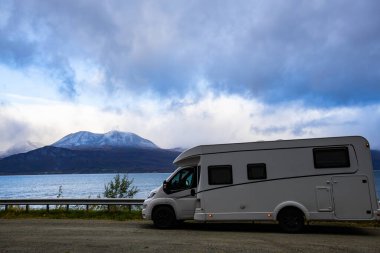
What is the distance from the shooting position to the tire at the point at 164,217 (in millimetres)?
13219

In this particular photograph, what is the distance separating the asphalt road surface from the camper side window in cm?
168

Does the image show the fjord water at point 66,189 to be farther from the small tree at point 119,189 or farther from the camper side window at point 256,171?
the camper side window at point 256,171

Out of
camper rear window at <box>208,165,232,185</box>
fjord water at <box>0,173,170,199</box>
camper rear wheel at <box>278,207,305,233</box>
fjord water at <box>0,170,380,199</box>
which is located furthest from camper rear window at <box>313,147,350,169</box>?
fjord water at <box>0,173,170,199</box>

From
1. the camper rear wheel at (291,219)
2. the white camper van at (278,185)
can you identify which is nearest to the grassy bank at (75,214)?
the white camper van at (278,185)

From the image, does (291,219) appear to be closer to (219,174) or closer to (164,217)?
(219,174)

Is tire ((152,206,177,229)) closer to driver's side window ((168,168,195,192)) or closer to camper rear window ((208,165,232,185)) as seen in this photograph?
driver's side window ((168,168,195,192))

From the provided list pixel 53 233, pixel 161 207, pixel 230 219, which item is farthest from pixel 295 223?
pixel 53 233

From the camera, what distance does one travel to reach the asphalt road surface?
9.42 m

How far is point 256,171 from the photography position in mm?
12453

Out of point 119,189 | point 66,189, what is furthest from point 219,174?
point 66,189

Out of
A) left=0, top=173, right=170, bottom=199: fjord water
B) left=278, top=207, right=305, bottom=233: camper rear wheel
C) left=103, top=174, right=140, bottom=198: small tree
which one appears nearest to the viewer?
left=278, top=207, right=305, bottom=233: camper rear wheel

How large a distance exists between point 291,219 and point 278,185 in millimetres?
1075

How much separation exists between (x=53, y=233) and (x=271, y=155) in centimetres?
686

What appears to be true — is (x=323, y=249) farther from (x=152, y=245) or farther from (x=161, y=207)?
(x=161, y=207)
